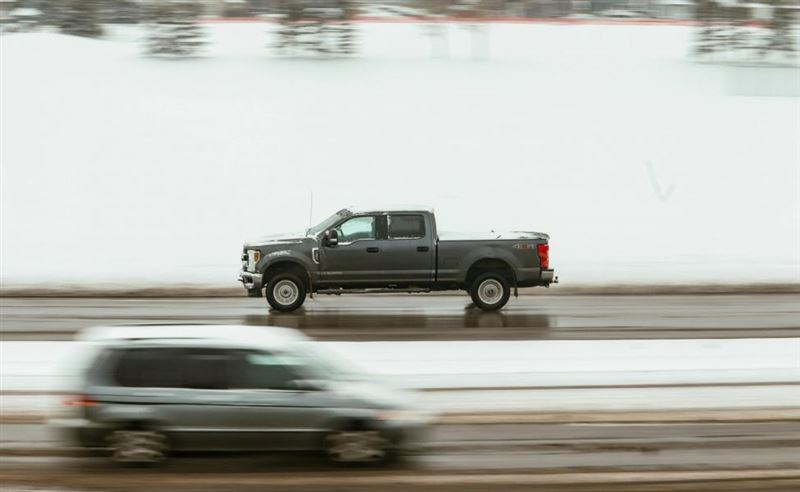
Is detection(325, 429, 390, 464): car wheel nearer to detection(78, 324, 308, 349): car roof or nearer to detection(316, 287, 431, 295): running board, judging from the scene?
detection(78, 324, 308, 349): car roof

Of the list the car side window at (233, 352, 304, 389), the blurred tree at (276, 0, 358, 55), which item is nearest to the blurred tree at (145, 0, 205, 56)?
the blurred tree at (276, 0, 358, 55)

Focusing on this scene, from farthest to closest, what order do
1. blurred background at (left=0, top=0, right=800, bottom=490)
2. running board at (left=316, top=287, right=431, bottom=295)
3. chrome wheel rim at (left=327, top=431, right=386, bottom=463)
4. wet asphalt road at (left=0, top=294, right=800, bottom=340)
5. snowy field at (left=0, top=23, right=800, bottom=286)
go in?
snowy field at (left=0, top=23, right=800, bottom=286)
running board at (left=316, top=287, right=431, bottom=295)
wet asphalt road at (left=0, top=294, right=800, bottom=340)
blurred background at (left=0, top=0, right=800, bottom=490)
chrome wheel rim at (left=327, top=431, right=386, bottom=463)

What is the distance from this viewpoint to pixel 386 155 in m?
26.9

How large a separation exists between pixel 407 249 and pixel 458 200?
771cm

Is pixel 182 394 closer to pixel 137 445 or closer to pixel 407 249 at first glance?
pixel 137 445

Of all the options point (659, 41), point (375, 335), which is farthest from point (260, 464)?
point (659, 41)

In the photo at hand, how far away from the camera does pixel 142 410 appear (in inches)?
347

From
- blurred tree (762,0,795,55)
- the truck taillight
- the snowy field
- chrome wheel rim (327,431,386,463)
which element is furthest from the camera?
blurred tree (762,0,795,55)

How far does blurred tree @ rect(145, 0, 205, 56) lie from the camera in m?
31.3

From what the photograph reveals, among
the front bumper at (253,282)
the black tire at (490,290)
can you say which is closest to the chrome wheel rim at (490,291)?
the black tire at (490,290)

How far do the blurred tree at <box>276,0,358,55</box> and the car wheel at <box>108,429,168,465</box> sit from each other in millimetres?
23830

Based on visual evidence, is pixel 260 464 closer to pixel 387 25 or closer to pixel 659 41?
pixel 387 25

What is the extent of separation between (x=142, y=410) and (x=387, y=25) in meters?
27.1

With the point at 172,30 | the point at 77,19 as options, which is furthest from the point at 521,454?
the point at 77,19
